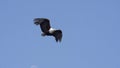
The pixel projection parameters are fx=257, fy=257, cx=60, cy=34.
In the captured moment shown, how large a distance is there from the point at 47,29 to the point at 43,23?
532 mm

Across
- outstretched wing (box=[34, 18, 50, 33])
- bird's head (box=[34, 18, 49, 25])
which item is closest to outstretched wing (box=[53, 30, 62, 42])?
outstretched wing (box=[34, 18, 50, 33])

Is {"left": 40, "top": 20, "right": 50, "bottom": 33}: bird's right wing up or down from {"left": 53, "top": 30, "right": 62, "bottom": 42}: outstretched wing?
up

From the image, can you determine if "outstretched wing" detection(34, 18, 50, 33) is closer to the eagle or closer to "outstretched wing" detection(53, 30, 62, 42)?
the eagle

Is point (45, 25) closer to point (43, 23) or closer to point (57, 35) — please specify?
point (43, 23)

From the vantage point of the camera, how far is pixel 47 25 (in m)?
17.1

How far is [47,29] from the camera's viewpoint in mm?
17016

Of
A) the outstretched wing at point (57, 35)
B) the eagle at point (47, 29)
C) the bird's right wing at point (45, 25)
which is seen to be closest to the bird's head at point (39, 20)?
the eagle at point (47, 29)

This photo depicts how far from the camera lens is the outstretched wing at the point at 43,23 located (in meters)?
17.1

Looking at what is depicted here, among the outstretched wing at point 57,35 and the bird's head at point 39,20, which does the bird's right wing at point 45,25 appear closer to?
the bird's head at point 39,20

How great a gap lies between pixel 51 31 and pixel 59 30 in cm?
54

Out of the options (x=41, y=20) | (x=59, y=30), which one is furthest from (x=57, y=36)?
(x=41, y=20)

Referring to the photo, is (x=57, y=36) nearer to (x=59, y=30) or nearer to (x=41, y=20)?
(x=59, y=30)

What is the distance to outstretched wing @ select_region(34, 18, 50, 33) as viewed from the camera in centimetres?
1707

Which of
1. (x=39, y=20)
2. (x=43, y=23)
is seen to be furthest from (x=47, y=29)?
(x=39, y=20)
